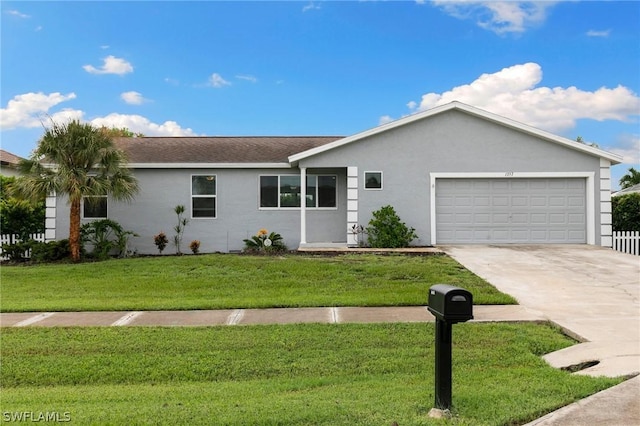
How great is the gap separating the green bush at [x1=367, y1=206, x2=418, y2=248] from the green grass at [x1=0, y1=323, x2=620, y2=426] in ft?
28.0

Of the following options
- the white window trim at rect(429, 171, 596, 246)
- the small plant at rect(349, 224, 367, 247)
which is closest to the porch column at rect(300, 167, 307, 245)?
the small plant at rect(349, 224, 367, 247)

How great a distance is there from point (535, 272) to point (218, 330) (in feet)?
25.9

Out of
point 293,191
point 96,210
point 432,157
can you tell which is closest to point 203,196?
point 293,191

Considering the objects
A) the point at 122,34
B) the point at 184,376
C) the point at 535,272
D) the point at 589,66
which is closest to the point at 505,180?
the point at 535,272

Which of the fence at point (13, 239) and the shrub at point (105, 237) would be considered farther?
the fence at point (13, 239)

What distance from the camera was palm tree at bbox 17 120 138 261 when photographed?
44.6 feet

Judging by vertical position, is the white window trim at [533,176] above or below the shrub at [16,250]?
above

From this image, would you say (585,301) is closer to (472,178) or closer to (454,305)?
(454,305)

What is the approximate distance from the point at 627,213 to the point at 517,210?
4945 millimetres

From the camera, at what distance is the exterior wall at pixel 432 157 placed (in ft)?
50.9

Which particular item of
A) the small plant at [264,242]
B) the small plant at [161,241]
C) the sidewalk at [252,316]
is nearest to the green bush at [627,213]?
the sidewalk at [252,316]

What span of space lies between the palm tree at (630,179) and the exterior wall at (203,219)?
26293mm

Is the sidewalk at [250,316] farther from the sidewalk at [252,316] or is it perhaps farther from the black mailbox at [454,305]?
the black mailbox at [454,305]

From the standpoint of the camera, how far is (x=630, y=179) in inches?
1268
